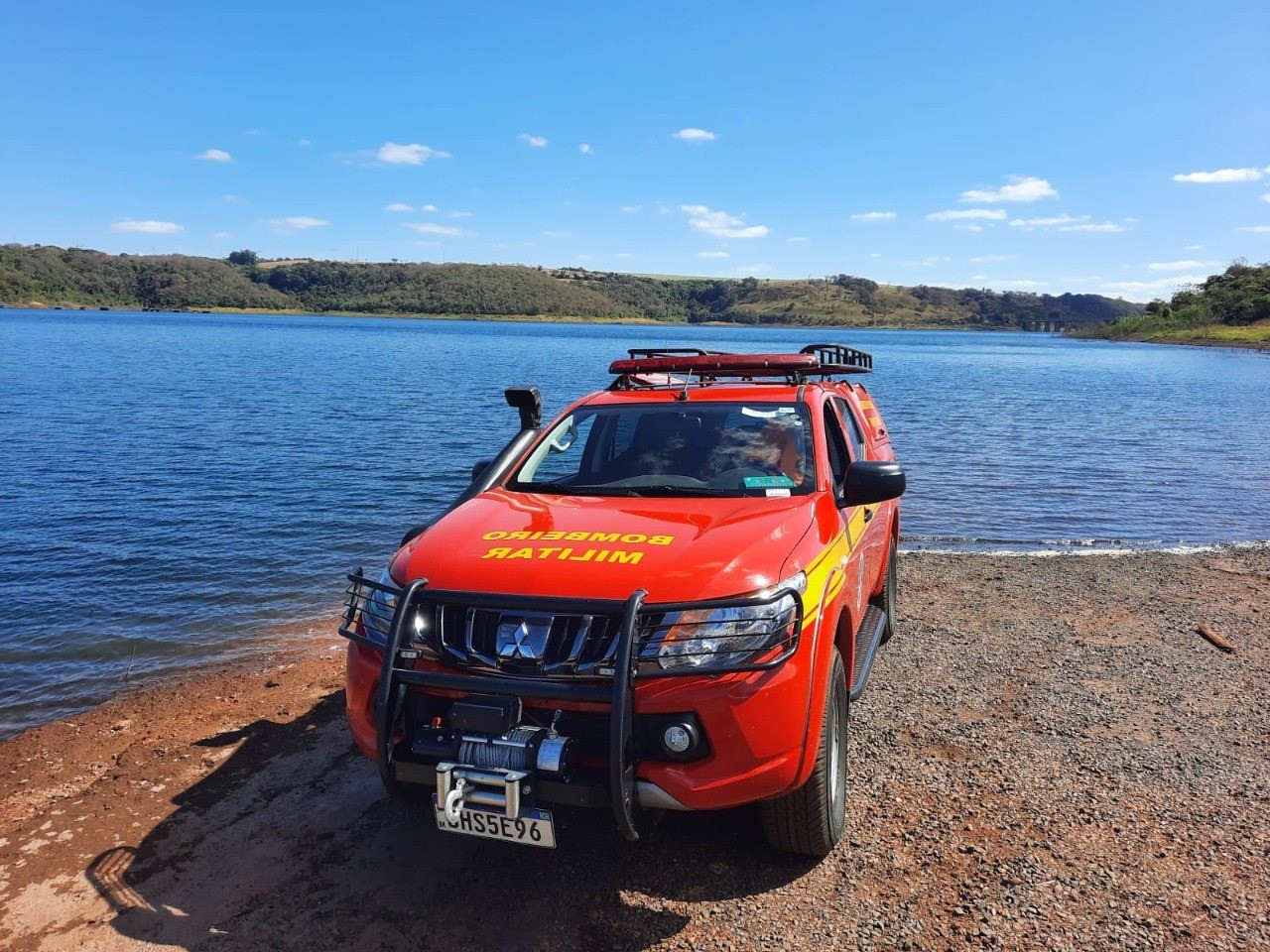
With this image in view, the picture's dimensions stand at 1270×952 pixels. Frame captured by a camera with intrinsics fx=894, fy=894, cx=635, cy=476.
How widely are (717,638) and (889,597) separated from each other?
4.02 meters

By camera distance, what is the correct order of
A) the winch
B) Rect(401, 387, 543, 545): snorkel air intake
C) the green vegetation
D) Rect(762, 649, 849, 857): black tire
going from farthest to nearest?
1. the green vegetation
2. Rect(401, 387, 543, 545): snorkel air intake
3. Rect(762, 649, 849, 857): black tire
4. the winch

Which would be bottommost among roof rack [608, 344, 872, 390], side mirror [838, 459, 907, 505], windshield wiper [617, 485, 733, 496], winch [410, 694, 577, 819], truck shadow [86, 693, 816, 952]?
truck shadow [86, 693, 816, 952]

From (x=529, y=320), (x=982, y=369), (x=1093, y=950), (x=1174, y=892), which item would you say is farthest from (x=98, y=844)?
(x=529, y=320)

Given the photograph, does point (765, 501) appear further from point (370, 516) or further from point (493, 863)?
point (370, 516)

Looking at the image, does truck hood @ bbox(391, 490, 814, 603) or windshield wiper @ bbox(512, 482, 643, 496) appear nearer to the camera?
truck hood @ bbox(391, 490, 814, 603)

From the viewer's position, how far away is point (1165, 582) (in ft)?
29.5

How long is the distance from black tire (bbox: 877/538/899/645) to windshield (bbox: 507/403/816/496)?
7.09ft

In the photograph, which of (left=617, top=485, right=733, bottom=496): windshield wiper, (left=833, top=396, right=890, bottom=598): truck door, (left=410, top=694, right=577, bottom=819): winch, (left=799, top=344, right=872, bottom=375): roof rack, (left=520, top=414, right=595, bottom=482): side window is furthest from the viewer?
(left=799, top=344, right=872, bottom=375): roof rack

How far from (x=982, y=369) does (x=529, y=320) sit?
146 m

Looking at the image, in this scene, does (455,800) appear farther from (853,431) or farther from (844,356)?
(844,356)

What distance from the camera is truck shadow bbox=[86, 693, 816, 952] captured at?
3.45 meters

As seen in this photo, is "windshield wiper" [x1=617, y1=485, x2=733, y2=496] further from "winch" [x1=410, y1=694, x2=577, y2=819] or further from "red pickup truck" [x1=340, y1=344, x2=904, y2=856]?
"winch" [x1=410, y1=694, x2=577, y2=819]

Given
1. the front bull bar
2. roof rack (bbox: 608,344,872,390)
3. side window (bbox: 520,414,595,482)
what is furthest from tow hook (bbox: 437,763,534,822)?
roof rack (bbox: 608,344,872,390)

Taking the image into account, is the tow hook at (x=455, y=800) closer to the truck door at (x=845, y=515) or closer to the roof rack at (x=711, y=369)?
the truck door at (x=845, y=515)
